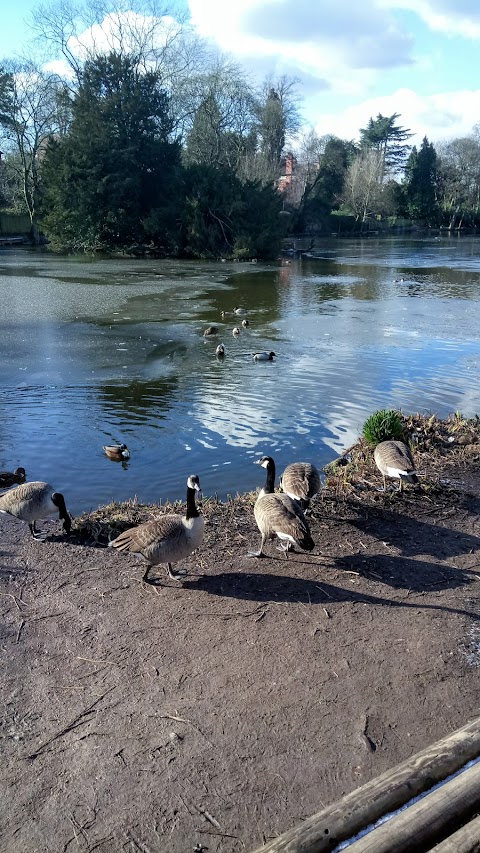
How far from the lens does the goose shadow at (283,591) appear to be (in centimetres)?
531

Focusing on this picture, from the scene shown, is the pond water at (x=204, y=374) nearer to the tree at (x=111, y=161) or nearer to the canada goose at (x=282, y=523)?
the canada goose at (x=282, y=523)

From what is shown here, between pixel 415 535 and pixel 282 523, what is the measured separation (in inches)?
64.4

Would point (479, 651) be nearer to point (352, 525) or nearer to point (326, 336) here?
point (352, 525)

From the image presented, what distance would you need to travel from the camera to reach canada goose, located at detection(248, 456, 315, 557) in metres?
5.67

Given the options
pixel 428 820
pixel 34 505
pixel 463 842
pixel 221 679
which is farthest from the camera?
pixel 34 505

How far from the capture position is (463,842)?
2.76m

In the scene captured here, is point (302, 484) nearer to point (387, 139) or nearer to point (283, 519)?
point (283, 519)

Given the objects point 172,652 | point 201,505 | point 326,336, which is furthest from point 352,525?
point 326,336

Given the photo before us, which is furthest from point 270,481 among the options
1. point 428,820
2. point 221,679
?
point 428,820

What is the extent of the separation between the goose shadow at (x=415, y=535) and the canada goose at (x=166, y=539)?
6.62ft

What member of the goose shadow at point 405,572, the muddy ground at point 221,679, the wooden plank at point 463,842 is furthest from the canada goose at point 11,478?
the wooden plank at point 463,842

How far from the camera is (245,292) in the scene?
30297 mm

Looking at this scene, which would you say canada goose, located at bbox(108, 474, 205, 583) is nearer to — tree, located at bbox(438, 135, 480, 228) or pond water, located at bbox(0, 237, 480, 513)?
pond water, located at bbox(0, 237, 480, 513)

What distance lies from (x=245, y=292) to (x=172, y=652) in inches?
1061
